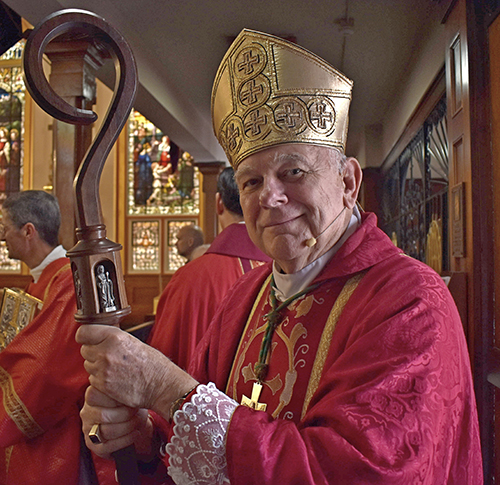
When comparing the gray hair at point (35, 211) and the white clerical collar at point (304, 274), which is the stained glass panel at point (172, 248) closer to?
the gray hair at point (35, 211)

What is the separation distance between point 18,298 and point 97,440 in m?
2.17

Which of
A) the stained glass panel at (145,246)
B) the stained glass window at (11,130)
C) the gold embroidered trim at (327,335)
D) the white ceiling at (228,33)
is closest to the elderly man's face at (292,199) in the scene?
the gold embroidered trim at (327,335)

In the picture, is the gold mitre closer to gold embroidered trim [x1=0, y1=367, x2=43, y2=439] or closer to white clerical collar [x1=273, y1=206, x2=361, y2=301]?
white clerical collar [x1=273, y1=206, x2=361, y2=301]

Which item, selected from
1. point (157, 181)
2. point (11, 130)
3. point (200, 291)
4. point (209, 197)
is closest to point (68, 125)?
point (200, 291)

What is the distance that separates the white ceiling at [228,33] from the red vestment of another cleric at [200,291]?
7.46 ft

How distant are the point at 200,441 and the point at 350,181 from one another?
0.75 m

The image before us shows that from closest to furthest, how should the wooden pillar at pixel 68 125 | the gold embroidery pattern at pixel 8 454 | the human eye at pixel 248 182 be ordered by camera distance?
the human eye at pixel 248 182
the gold embroidery pattern at pixel 8 454
the wooden pillar at pixel 68 125

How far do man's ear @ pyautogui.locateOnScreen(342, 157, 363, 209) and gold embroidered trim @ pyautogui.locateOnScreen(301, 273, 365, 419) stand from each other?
200 mm

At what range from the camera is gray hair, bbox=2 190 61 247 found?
3.02 m

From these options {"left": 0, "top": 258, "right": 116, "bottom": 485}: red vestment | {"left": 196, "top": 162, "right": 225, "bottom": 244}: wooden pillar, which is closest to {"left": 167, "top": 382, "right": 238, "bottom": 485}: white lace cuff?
{"left": 0, "top": 258, "right": 116, "bottom": 485}: red vestment

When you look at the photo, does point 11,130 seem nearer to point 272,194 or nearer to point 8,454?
point 8,454

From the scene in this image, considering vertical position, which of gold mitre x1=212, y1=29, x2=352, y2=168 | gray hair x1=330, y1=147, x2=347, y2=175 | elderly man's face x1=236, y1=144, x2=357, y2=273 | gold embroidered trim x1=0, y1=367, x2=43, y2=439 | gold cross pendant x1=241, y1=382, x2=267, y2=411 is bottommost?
gold embroidered trim x1=0, y1=367, x2=43, y2=439

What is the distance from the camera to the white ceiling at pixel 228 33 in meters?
4.41

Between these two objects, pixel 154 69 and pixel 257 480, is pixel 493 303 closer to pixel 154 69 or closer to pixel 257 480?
pixel 257 480
